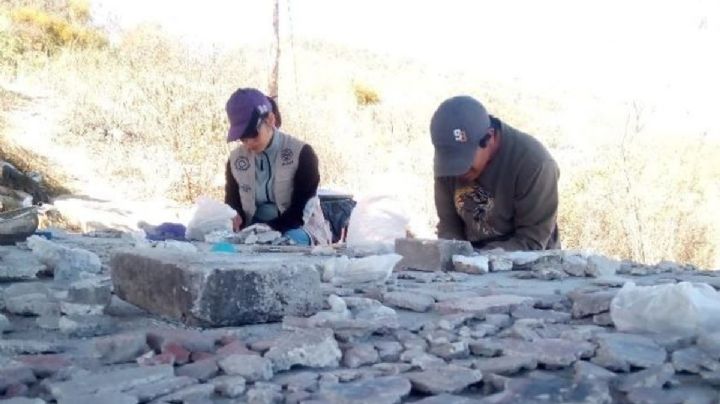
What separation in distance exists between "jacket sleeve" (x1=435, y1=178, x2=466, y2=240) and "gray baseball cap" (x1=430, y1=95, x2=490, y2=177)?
1.35 ft

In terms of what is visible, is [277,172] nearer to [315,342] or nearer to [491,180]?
[491,180]

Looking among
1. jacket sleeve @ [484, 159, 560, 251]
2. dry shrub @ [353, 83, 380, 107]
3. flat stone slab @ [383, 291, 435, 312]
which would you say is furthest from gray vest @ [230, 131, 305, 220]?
dry shrub @ [353, 83, 380, 107]

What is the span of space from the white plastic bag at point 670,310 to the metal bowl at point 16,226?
306 centimetres

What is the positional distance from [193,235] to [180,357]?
11.5 feet

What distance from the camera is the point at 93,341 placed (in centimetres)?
223

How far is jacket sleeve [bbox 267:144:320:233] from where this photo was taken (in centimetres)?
532

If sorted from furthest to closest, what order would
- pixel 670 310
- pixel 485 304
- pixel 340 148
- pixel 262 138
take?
1. pixel 340 148
2. pixel 262 138
3. pixel 485 304
4. pixel 670 310

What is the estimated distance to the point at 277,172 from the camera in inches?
213

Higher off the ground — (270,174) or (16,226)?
(270,174)

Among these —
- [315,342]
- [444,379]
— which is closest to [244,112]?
[315,342]

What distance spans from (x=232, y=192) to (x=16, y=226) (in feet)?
5.20

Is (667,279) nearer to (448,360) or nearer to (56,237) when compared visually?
(448,360)

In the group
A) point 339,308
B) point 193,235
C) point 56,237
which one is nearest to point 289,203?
point 193,235

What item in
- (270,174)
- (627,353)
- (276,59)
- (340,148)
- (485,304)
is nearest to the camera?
(627,353)
